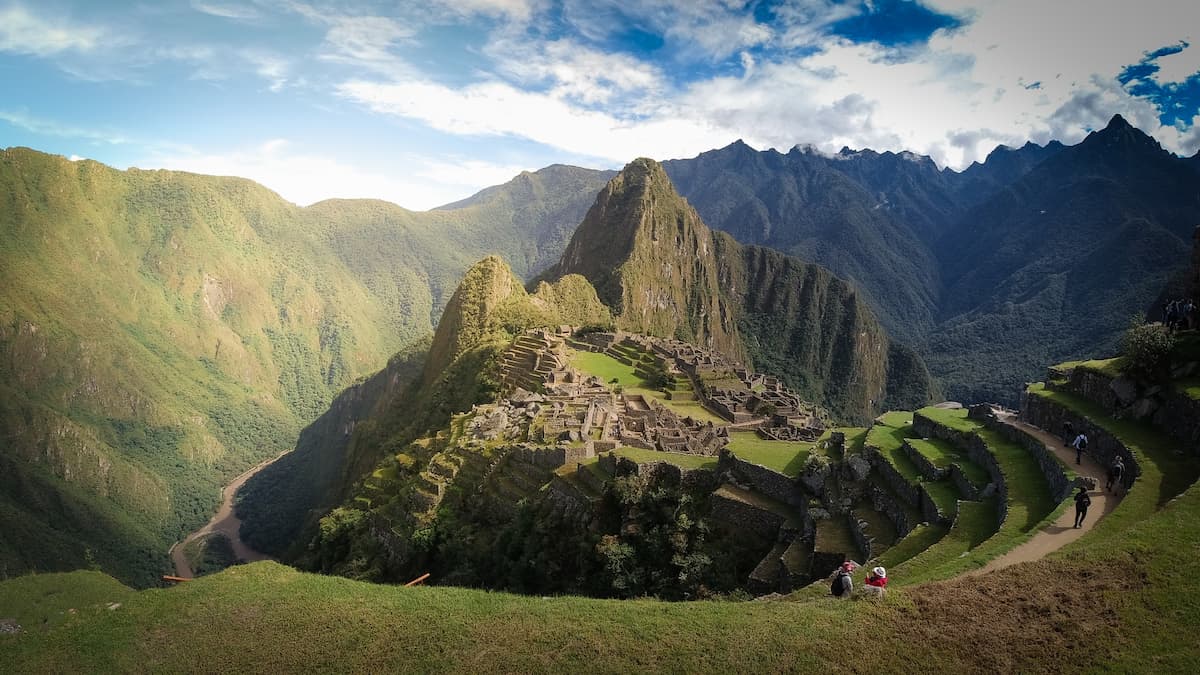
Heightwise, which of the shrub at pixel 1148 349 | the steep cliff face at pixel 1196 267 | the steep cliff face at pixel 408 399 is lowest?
the steep cliff face at pixel 408 399

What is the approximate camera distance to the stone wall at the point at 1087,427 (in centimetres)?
1808

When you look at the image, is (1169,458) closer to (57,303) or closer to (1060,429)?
(1060,429)

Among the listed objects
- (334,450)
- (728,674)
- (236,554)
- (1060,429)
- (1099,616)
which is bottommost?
(236,554)

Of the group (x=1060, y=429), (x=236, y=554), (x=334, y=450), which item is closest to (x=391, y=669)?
(x=1060, y=429)

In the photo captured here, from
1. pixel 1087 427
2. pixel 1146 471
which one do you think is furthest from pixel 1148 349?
pixel 1146 471

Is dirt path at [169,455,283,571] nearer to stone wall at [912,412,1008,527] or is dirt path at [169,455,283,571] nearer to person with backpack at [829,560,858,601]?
stone wall at [912,412,1008,527]

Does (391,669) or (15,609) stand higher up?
(391,669)

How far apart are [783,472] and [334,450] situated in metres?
121

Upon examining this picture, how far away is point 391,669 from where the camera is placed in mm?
14055

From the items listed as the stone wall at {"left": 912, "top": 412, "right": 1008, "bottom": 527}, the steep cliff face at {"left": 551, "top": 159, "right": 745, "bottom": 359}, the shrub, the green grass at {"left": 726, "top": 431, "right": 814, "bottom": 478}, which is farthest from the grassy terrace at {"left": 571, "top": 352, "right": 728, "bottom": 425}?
the steep cliff face at {"left": 551, "top": 159, "right": 745, "bottom": 359}

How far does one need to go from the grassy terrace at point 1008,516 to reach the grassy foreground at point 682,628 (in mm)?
1615

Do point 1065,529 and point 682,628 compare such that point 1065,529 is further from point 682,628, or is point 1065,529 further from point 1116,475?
point 682,628

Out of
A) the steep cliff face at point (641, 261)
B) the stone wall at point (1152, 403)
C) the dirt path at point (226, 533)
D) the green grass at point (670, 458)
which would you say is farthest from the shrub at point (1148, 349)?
the steep cliff face at point (641, 261)

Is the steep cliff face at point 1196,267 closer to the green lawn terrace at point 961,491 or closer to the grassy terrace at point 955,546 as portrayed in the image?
the green lawn terrace at point 961,491
